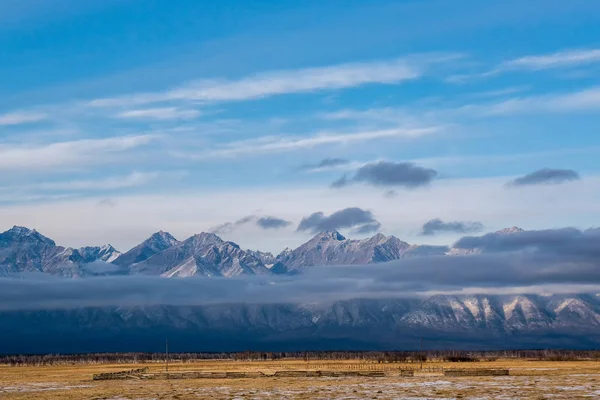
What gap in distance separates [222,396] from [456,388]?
26457 millimetres

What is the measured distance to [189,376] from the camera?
→ 156 meters

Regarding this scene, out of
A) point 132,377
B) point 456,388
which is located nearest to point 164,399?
point 456,388

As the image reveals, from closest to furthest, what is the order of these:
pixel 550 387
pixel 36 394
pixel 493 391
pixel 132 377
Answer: pixel 493 391, pixel 550 387, pixel 36 394, pixel 132 377

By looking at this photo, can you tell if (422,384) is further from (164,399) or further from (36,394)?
(36,394)

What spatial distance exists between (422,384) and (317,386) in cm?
1313

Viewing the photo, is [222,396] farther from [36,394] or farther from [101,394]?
[36,394]

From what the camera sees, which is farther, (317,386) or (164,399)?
(317,386)

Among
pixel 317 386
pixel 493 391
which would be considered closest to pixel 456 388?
pixel 493 391

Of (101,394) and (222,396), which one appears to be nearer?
(222,396)

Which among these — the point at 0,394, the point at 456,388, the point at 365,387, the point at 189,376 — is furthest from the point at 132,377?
the point at 456,388

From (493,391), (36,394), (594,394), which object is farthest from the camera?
(36,394)

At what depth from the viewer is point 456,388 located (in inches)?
4023

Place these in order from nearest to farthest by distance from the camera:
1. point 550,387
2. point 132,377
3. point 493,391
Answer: point 493,391 < point 550,387 < point 132,377

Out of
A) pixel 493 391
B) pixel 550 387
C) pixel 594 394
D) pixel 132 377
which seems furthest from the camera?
pixel 132 377
